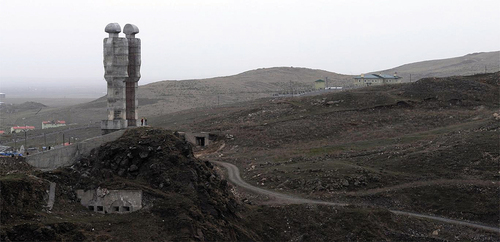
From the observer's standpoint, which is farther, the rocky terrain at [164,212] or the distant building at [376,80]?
the distant building at [376,80]

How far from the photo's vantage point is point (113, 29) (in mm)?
30453

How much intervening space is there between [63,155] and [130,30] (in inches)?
286

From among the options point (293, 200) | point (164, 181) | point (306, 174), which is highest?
point (164, 181)

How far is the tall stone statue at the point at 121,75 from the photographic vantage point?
101 feet

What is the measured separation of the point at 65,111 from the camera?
125125mm

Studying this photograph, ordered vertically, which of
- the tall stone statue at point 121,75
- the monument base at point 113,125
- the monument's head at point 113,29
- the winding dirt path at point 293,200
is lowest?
the winding dirt path at point 293,200

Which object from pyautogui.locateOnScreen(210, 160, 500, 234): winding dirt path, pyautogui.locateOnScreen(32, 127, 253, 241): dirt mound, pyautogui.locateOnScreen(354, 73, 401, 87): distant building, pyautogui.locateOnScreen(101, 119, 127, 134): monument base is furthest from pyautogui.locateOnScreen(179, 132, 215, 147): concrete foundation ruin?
pyautogui.locateOnScreen(354, 73, 401, 87): distant building

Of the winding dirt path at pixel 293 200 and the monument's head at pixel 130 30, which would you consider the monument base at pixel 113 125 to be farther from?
the winding dirt path at pixel 293 200

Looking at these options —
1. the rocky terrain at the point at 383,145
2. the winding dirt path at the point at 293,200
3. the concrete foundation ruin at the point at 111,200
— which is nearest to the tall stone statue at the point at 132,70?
the concrete foundation ruin at the point at 111,200

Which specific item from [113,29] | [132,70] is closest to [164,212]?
[132,70]

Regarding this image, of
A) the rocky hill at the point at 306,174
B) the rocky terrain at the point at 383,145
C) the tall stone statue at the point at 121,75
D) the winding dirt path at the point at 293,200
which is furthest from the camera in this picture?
the rocky terrain at the point at 383,145

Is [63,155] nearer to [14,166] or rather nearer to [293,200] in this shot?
[14,166]

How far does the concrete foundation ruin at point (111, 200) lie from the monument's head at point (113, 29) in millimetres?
8592

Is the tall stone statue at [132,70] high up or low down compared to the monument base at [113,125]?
up
